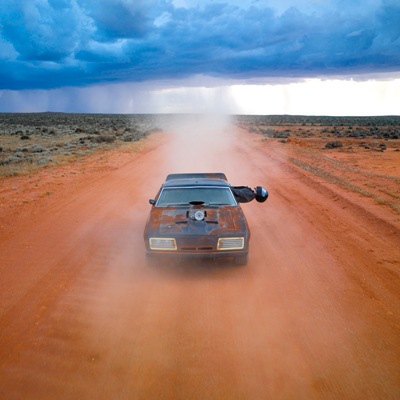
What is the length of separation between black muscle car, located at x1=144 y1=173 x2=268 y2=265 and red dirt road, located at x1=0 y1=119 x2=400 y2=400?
500mm

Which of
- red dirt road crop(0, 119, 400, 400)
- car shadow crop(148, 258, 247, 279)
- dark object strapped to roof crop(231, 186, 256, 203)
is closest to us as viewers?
red dirt road crop(0, 119, 400, 400)

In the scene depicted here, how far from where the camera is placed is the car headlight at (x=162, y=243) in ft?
16.6

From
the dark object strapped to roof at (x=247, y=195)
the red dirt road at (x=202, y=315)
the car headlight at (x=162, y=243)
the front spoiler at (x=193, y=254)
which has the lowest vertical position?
the red dirt road at (x=202, y=315)

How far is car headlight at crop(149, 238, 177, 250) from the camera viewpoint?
505 centimetres

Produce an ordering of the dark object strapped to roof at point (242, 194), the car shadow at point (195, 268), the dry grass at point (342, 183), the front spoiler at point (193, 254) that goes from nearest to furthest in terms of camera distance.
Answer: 1. the front spoiler at point (193, 254)
2. the car shadow at point (195, 268)
3. the dark object strapped to roof at point (242, 194)
4. the dry grass at point (342, 183)

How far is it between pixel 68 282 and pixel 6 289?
0.97 metres

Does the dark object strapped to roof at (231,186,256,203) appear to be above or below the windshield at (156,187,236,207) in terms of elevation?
below

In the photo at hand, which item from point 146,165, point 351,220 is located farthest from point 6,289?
point 146,165

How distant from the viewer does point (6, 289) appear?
16.1 feet

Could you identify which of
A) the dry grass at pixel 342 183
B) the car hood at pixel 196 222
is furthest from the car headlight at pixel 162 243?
the dry grass at pixel 342 183

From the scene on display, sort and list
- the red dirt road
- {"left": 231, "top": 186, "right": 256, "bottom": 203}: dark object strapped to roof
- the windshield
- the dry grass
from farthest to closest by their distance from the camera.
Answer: the dry grass, {"left": 231, "top": 186, "right": 256, "bottom": 203}: dark object strapped to roof, the windshield, the red dirt road

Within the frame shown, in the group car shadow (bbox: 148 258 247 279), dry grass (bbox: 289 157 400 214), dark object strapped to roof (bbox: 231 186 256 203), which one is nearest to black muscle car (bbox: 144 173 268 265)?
car shadow (bbox: 148 258 247 279)

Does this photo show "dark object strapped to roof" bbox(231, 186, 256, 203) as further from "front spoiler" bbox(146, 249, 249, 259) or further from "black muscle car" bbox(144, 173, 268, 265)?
"front spoiler" bbox(146, 249, 249, 259)

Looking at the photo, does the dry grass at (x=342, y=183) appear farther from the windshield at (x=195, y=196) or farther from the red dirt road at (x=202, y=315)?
the windshield at (x=195, y=196)
